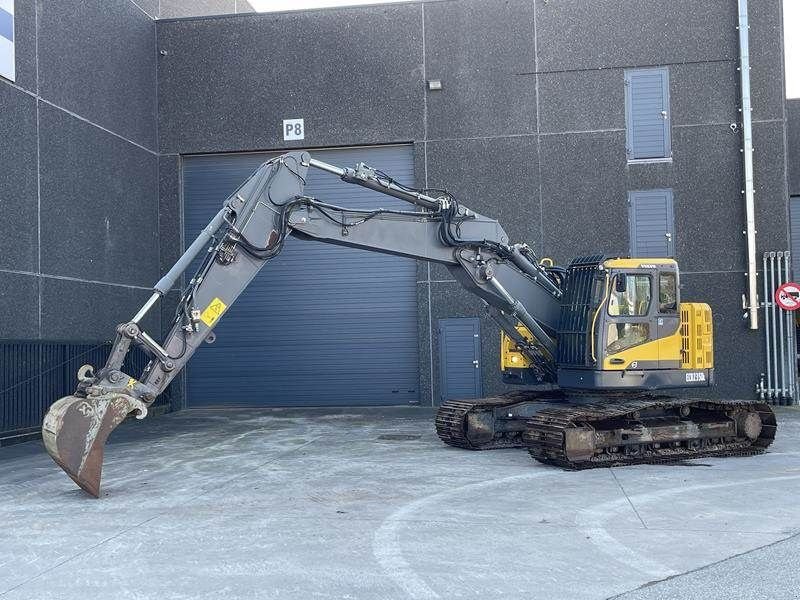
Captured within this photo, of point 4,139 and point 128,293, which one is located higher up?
point 4,139

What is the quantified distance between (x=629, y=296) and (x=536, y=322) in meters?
1.32

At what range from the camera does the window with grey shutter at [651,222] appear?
1698 centimetres

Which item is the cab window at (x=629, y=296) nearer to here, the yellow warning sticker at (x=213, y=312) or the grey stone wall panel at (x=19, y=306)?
the yellow warning sticker at (x=213, y=312)

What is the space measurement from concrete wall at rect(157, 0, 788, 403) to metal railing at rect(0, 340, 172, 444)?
6273 millimetres

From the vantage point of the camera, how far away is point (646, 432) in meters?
10.3

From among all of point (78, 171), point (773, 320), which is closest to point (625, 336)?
point (773, 320)

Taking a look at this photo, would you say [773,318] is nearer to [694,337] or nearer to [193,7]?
[694,337]

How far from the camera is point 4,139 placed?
42.8 ft

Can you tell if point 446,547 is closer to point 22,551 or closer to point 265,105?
point 22,551

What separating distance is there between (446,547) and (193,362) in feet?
43.4

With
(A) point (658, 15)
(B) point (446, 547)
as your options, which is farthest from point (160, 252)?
(B) point (446, 547)

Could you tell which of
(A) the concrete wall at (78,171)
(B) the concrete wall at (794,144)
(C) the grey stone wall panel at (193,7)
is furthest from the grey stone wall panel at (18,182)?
(B) the concrete wall at (794,144)

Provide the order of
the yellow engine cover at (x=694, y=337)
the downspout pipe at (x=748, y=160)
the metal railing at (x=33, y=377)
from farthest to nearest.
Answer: the downspout pipe at (x=748, y=160)
the metal railing at (x=33, y=377)
the yellow engine cover at (x=694, y=337)

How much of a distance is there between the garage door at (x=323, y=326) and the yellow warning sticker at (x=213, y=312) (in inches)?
350
